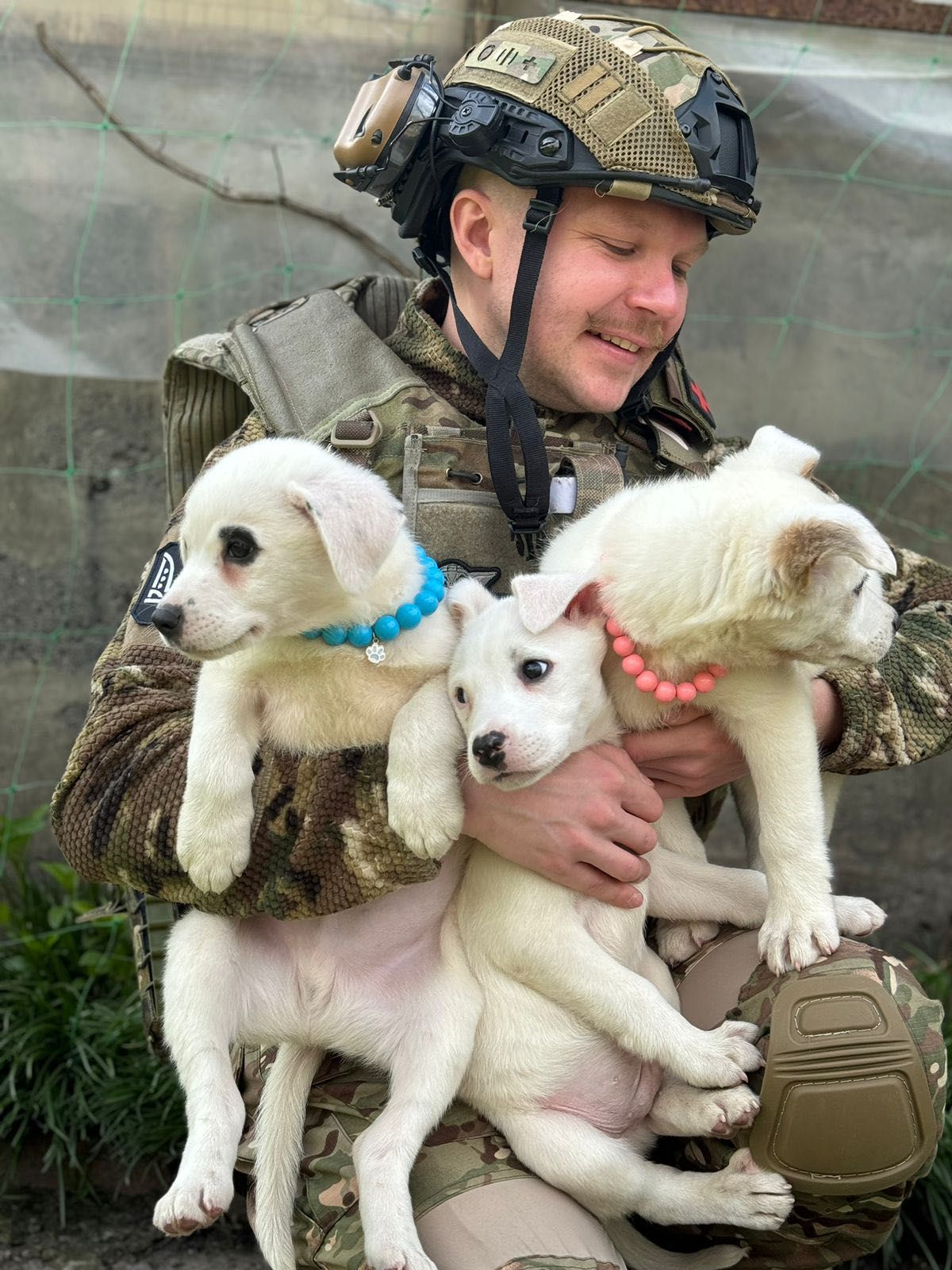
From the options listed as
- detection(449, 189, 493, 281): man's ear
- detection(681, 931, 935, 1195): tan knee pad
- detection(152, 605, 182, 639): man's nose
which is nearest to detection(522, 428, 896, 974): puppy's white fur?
detection(681, 931, 935, 1195): tan knee pad

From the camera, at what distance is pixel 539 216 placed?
125 inches

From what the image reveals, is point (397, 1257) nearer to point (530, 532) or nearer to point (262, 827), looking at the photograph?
point (262, 827)

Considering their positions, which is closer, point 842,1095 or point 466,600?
point 842,1095

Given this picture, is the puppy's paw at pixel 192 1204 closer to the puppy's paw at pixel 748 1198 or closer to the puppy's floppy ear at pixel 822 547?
the puppy's paw at pixel 748 1198

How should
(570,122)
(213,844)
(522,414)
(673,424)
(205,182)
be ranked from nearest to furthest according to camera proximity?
(213,844) → (570,122) → (522,414) → (673,424) → (205,182)

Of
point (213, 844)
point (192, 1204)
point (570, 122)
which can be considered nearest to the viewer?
point (192, 1204)

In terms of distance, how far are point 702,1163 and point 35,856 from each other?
10.3 ft

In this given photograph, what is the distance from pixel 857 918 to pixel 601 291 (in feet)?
5.30

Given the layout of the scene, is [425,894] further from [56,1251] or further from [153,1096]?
[56,1251]

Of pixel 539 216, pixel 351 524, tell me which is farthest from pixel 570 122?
pixel 351 524

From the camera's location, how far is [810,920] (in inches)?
109

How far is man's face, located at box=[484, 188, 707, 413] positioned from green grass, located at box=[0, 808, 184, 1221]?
2665 mm

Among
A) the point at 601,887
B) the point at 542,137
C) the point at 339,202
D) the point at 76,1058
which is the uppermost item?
the point at 542,137

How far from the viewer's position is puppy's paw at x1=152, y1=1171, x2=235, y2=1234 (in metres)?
2.47
